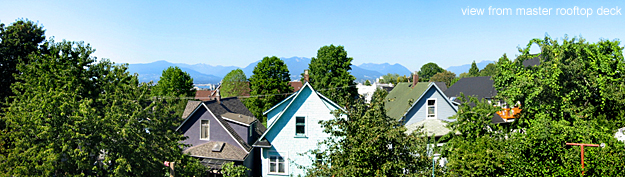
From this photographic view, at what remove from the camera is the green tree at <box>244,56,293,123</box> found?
59281 mm

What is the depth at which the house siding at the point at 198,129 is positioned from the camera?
25.6 m

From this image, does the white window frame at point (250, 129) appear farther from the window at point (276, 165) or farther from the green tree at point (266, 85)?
the green tree at point (266, 85)

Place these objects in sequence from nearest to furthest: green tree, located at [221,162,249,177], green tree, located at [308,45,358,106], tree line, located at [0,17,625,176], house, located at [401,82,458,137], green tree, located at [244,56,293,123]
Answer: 1. tree line, located at [0,17,625,176]
2. green tree, located at [221,162,249,177]
3. house, located at [401,82,458,137]
4. green tree, located at [244,56,293,123]
5. green tree, located at [308,45,358,106]

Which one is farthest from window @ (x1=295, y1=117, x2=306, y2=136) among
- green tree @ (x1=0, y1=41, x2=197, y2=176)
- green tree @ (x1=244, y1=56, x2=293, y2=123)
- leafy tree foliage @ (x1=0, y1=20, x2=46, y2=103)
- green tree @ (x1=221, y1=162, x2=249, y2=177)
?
green tree @ (x1=244, y1=56, x2=293, y2=123)

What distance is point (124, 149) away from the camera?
1504 cm

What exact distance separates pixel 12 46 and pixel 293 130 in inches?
668

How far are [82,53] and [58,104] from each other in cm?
267

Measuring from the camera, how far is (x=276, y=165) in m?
24.9

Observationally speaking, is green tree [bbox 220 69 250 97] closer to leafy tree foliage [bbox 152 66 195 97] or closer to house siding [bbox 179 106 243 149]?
leafy tree foliage [bbox 152 66 195 97]

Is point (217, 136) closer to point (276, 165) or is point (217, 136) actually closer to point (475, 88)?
point (276, 165)

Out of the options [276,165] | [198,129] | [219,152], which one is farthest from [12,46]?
[276,165]

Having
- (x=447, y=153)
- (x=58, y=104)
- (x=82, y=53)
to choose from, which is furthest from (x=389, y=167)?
(x=82, y=53)

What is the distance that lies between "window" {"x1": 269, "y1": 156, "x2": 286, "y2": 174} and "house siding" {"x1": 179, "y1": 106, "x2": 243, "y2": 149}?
245cm

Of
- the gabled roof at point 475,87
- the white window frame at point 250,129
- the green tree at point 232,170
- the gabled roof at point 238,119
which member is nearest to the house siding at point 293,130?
the green tree at point 232,170
